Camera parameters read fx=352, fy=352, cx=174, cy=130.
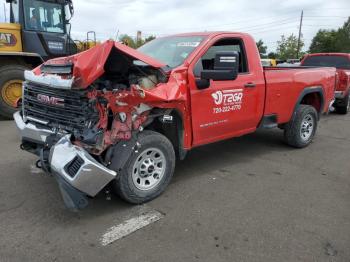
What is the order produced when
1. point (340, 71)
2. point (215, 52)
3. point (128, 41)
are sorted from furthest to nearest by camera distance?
point (340, 71), point (128, 41), point (215, 52)

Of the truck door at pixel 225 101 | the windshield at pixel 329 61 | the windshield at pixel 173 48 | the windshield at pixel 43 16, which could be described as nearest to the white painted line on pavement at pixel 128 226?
the truck door at pixel 225 101

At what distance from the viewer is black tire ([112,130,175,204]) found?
3686mm

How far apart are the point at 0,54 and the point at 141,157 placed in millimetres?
6072

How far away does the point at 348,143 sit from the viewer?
22.7ft

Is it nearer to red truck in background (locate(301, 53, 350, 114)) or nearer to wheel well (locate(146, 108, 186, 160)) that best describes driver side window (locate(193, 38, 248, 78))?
wheel well (locate(146, 108, 186, 160))

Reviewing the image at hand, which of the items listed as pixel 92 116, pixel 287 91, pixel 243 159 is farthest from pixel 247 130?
pixel 92 116

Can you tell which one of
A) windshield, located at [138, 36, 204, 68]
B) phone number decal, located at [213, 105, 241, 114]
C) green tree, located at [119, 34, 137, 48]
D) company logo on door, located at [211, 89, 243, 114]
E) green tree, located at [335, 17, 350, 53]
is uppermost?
green tree, located at [335, 17, 350, 53]

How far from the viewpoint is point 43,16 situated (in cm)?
870

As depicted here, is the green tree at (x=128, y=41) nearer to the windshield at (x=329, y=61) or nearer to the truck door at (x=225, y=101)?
the truck door at (x=225, y=101)

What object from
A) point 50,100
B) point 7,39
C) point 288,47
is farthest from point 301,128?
point 288,47

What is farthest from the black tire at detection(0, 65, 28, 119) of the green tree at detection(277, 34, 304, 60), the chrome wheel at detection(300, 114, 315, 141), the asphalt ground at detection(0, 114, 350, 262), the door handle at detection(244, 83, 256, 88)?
the green tree at detection(277, 34, 304, 60)

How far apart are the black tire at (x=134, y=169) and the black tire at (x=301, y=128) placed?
115 inches

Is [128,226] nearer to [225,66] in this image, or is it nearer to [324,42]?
[225,66]

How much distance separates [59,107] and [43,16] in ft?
19.3
